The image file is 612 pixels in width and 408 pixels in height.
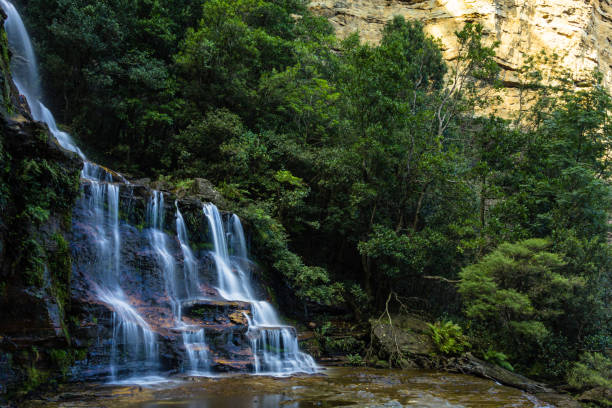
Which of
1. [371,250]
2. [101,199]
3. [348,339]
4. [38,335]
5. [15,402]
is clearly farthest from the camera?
[371,250]

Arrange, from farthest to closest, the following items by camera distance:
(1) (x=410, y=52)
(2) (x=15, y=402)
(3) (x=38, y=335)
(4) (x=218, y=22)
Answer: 1. (1) (x=410, y=52)
2. (4) (x=218, y=22)
3. (3) (x=38, y=335)
4. (2) (x=15, y=402)

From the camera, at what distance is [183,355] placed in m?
9.41

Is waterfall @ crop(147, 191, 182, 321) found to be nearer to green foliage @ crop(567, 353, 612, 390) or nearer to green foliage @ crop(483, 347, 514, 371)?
green foliage @ crop(483, 347, 514, 371)

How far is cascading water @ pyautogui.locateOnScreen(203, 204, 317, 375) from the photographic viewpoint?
1084 cm

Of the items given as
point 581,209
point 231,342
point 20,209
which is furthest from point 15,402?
point 581,209

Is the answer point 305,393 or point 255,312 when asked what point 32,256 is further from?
point 255,312

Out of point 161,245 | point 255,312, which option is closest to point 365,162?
point 255,312

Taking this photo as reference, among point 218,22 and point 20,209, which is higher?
point 218,22

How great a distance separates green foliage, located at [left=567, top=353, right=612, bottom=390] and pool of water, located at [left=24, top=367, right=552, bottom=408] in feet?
7.21

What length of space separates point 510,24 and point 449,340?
106 ft

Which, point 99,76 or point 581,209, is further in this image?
point 99,76

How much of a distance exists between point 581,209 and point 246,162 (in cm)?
1286

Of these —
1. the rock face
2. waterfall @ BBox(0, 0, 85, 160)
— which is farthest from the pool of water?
the rock face

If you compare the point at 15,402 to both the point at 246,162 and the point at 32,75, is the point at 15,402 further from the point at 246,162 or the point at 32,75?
the point at 32,75
